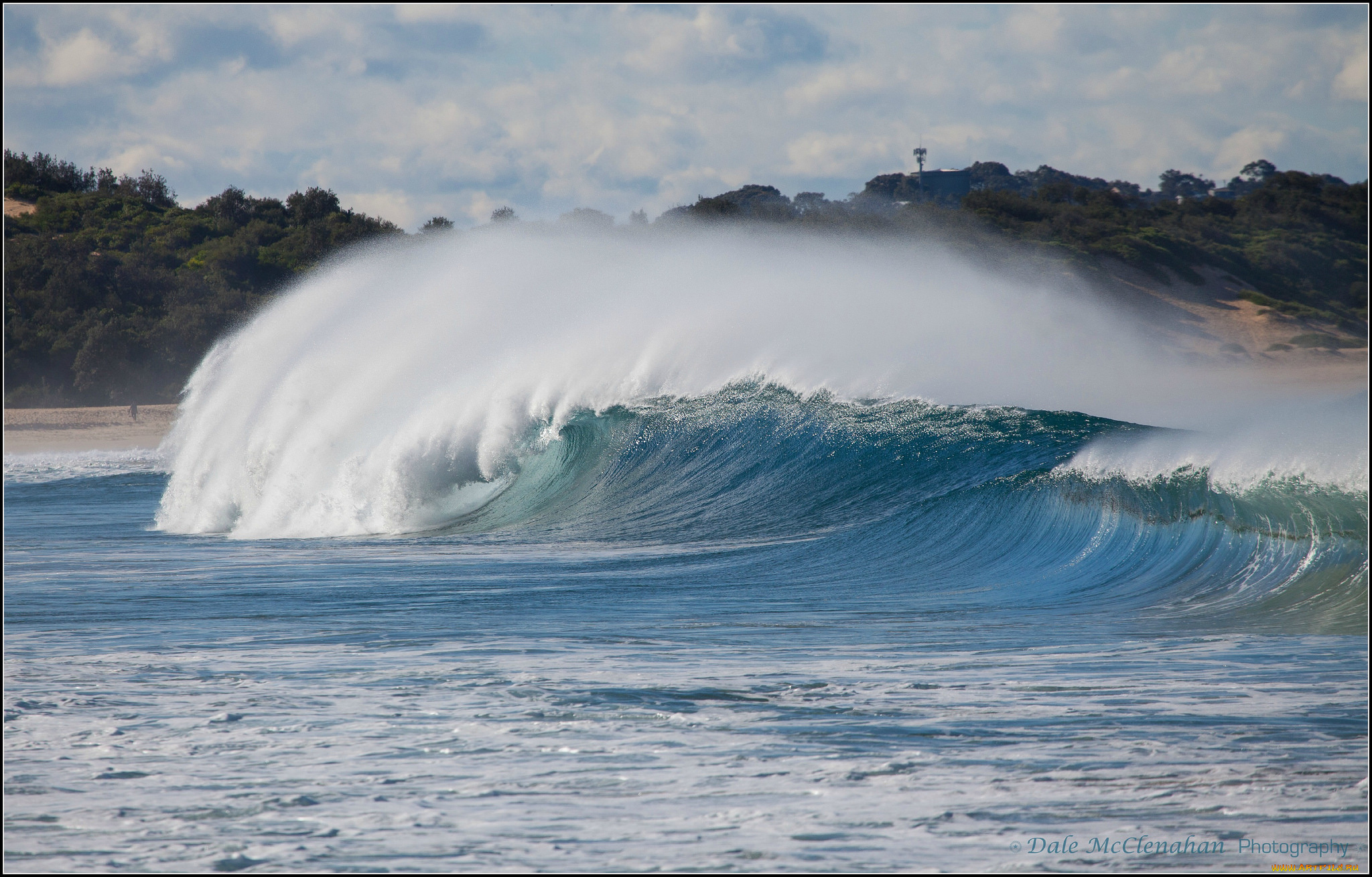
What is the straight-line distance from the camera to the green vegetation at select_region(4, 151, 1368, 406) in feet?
127

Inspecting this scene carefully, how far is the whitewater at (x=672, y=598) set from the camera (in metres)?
3.31

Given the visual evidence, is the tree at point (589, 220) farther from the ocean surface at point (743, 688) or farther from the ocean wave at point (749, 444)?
the ocean surface at point (743, 688)

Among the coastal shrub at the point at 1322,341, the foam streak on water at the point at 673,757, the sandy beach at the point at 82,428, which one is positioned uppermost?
the coastal shrub at the point at 1322,341

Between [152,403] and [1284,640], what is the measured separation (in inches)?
1505

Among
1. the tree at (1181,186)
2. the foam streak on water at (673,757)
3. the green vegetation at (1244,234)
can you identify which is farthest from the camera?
the tree at (1181,186)

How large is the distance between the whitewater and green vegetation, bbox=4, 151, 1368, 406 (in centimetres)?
1893

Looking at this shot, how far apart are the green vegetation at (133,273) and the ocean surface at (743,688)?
2987 cm

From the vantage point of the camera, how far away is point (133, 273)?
4359 centimetres

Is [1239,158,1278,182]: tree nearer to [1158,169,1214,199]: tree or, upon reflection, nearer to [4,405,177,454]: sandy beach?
[1158,169,1214,199]: tree

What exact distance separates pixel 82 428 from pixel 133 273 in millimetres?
12858

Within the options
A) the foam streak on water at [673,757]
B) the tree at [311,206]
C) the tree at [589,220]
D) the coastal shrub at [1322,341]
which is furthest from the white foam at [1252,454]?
the tree at [311,206]

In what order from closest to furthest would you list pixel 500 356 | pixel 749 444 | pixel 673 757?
pixel 673 757 < pixel 749 444 < pixel 500 356

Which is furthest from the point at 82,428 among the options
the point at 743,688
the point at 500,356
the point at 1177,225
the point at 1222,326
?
the point at 1177,225

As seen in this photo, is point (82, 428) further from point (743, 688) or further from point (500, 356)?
point (743, 688)
